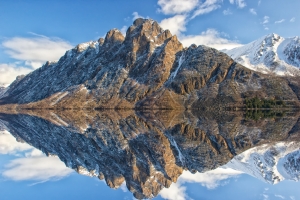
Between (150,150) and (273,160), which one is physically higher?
(150,150)

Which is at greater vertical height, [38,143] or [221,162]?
[38,143]

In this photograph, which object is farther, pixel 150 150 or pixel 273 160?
pixel 150 150

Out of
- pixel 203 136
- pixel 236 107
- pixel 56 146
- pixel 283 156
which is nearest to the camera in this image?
pixel 283 156

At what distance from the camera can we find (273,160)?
198ft

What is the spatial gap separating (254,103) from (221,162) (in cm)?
13366

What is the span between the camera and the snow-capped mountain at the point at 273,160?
193 ft

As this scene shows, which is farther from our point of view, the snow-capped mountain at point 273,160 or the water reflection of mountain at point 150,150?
the water reflection of mountain at point 150,150

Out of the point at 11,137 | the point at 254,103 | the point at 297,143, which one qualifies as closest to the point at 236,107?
the point at 254,103

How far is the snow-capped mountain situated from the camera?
5872cm

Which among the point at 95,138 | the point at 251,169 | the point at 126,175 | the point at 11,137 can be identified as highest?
the point at 11,137

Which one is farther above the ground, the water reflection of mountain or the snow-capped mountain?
the water reflection of mountain

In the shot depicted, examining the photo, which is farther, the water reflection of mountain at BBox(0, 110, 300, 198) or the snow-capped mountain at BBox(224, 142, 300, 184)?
the water reflection of mountain at BBox(0, 110, 300, 198)

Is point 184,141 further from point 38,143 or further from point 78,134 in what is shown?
point 38,143

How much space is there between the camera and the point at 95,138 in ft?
238
